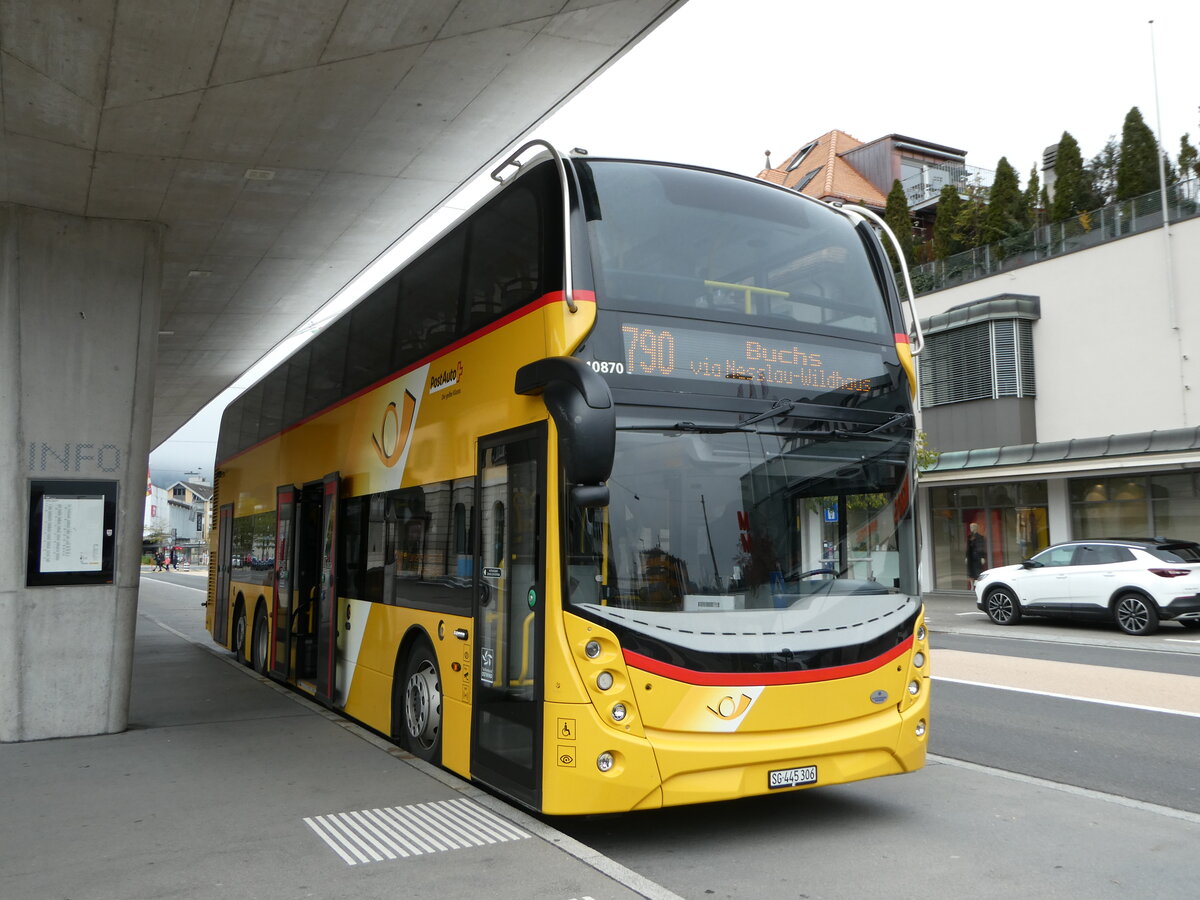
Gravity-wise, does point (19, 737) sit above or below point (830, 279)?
below

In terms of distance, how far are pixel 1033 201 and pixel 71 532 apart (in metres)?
35.3

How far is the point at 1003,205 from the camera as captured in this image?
35.2m

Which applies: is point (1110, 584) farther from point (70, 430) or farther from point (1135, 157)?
point (1135, 157)

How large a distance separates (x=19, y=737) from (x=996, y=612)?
1748cm

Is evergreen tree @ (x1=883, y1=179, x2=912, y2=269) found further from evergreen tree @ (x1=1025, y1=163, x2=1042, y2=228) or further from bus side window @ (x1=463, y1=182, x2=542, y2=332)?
bus side window @ (x1=463, y1=182, x2=542, y2=332)

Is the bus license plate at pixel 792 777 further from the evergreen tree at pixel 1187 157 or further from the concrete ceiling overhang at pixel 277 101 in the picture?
the evergreen tree at pixel 1187 157

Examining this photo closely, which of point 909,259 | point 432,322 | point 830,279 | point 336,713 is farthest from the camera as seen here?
point 909,259

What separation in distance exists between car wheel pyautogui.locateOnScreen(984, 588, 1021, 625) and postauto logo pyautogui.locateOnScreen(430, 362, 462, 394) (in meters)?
15.8

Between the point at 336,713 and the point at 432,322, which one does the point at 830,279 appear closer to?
the point at 432,322

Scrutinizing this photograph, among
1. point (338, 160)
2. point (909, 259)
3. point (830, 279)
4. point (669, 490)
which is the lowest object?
point (669, 490)

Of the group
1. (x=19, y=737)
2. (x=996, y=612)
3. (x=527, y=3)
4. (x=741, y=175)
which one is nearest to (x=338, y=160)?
(x=527, y=3)

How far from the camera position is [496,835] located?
600 cm

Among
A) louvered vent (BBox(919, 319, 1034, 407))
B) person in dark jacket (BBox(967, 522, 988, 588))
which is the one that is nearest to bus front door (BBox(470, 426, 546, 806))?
louvered vent (BBox(919, 319, 1034, 407))

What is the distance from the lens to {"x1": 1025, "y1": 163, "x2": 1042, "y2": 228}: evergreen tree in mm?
35406
